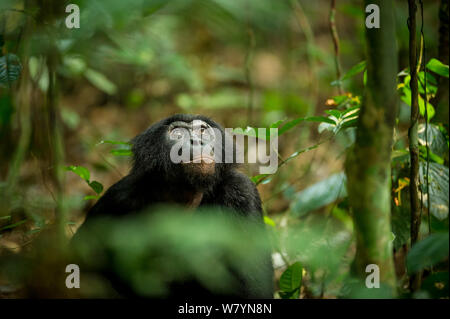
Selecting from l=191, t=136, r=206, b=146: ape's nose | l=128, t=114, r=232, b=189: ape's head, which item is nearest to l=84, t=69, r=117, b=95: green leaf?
l=128, t=114, r=232, b=189: ape's head

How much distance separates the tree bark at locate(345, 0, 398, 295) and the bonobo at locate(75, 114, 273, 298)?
4.12 feet

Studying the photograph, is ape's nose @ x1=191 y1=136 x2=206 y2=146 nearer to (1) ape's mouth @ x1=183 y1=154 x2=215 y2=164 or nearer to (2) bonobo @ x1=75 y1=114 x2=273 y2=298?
(2) bonobo @ x1=75 y1=114 x2=273 y2=298

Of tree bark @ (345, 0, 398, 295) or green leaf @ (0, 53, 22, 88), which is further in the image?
green leaf @ (0, 53, 22, 88)

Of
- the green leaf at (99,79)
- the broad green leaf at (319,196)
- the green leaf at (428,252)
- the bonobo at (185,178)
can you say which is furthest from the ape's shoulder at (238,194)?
the green leaf at (99,79)

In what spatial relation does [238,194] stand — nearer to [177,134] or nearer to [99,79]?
[177,134]

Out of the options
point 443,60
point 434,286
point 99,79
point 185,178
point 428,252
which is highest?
point 99,79

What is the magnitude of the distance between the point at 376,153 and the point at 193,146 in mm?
1706

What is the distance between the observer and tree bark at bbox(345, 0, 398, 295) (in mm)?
1942

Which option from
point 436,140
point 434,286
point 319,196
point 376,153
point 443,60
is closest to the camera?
point 376,153

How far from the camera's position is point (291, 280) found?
3133mm

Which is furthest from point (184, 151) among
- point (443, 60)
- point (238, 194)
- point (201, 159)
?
point (443, 60)
